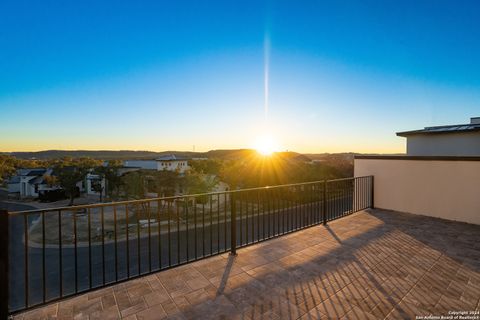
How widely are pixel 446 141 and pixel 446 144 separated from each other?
9 cm

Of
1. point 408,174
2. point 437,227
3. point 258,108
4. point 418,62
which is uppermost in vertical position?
point 418,62

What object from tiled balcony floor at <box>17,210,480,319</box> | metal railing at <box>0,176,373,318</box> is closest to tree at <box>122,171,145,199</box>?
metal railing at <box>0,176,373,318</box>

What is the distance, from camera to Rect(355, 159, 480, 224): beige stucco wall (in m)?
4.36

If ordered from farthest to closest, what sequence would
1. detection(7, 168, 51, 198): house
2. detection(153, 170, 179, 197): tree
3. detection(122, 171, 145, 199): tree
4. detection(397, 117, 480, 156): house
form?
1. detection(7, 168, 51, 198): house
2. detection(122, 171, 145, 199): tree
3. detection(153, 170, 179, 197): tree
4. detection(397, 117, 480, 156): house

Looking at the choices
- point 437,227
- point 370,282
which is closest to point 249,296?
point 370,282

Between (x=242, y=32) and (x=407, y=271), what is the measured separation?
6125mm

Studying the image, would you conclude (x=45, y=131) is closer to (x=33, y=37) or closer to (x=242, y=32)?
(x=33, y=37)

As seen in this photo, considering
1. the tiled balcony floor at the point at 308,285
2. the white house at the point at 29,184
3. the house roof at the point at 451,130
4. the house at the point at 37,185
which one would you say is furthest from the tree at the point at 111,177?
the house roof at the point at 451,130

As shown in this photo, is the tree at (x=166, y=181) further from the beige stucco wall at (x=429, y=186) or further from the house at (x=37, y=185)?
the beige stucco wall at (x=429, y=186)

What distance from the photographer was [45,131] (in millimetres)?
21750

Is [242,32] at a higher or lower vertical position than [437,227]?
higher

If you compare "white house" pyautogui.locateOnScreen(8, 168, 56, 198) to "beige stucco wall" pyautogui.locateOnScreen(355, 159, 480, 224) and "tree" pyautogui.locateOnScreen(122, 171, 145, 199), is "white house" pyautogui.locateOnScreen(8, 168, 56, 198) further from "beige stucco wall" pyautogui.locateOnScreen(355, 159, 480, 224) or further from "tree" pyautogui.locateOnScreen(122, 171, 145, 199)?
"beige stucco wall" pyautogui.locateOnScreen(355, 159, 480, 224)

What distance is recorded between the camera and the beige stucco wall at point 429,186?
4363 mm

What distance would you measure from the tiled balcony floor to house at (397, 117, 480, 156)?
4220 millimetres
